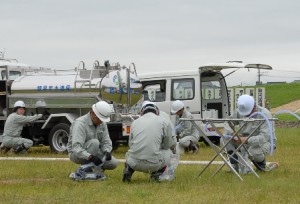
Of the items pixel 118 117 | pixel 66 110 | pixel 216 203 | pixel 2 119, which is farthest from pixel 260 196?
pixel 2 119

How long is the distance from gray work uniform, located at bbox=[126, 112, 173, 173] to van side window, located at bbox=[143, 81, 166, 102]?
25.7ft

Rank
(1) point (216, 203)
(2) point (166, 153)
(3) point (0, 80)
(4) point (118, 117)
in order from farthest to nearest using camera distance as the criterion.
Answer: (3) point (0, 80)
(4) point (118, 117)
(2) point (166, 153)
(1) point (216, 203)

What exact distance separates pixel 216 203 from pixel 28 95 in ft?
31.3

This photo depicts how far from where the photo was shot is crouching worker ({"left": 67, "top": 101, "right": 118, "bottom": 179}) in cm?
979

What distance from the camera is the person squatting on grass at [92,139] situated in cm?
978

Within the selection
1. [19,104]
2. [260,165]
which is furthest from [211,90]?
[260,165]

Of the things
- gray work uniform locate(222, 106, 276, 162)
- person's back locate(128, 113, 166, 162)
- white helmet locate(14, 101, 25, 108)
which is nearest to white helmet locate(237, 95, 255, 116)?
gray work uniform locate(222, 106, 276, 162)

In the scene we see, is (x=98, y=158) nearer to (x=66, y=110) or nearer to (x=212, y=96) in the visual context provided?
(x=66, y=110)

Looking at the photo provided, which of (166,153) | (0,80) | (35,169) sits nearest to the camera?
(166,153)

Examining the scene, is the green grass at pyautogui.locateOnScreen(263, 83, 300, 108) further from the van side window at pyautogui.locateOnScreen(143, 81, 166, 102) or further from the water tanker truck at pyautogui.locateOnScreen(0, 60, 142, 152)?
the water tanker truck at pyautogui.locateOnScreen(0, 60, 142, 152)

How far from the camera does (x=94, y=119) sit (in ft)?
32.7

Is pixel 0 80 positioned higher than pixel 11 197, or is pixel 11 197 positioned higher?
pixel 0 80

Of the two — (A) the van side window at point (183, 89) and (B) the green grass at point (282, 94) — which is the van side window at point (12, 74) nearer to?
(A) the van side window at point (183, 89)

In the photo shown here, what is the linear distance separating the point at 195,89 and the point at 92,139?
287 inches
